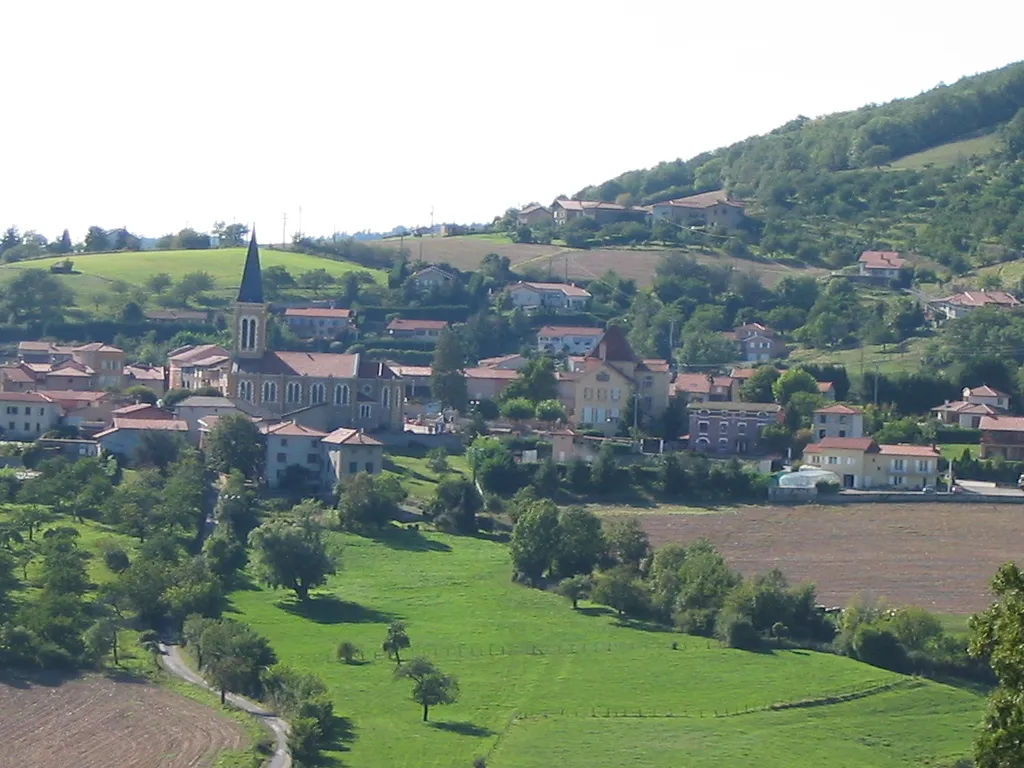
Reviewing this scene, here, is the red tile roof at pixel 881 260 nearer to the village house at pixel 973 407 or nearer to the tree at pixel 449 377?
the village house at pixel 973 407

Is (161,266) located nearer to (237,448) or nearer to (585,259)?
(585,259)

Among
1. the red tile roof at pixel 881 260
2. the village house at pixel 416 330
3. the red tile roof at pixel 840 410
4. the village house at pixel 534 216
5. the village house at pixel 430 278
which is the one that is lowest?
the red tile roof at pixel 840 410

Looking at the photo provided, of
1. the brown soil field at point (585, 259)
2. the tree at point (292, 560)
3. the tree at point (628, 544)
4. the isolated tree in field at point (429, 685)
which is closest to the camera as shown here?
the isolated tree in field at point (429, 685)

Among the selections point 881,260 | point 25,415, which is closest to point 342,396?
point 25,415

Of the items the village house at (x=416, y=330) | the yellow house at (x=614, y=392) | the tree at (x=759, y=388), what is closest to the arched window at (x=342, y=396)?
the yellow house at (x=614, y=392)

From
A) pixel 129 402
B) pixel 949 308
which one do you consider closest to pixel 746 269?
pixel 949 308

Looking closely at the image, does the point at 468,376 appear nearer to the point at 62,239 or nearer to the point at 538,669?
the point at 538,669
